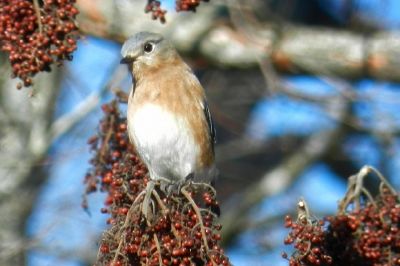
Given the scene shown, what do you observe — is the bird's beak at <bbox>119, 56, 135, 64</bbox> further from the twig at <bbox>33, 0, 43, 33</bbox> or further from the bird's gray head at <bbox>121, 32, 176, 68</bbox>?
the twig at <bbox>33, 0, 43, 33</bbox>

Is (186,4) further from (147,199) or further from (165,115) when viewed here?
(165,115)

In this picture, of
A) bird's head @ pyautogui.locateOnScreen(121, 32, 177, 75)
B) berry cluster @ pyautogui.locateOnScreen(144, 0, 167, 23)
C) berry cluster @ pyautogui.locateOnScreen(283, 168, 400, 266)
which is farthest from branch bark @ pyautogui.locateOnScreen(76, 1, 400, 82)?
berry cluster @ pyautogui.locateOnScreen(283, 168, 400, 266)

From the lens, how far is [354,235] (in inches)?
172

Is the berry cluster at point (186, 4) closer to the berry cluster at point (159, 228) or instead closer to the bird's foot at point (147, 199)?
the berry cluster at point (159, 228)

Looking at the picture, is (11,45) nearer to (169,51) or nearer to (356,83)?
(169,51)

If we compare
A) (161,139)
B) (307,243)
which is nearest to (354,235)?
(307,243)

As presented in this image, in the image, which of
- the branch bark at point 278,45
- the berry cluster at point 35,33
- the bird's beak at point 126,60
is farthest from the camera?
the branch bark at point 278,45

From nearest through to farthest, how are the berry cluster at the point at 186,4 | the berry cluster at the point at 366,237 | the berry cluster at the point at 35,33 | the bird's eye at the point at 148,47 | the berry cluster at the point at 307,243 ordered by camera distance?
the berry cluster at the point at 307,243
the berry cluster at the point at 35,33
the berry cluster at the point at 366,237
the berry cluster at the point at 186,4
the bird's eye at the point at 148,47

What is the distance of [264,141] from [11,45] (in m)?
7.15

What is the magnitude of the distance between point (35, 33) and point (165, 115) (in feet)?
5.67

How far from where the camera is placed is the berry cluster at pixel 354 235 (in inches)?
161

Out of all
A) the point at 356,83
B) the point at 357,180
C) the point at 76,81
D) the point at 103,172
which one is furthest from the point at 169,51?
the point at 356,83

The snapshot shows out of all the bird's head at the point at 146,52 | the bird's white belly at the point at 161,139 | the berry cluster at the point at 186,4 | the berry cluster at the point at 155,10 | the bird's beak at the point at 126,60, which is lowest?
the berry cluster at the point at 186,4

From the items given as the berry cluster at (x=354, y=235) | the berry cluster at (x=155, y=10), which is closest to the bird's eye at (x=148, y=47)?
the berry cluster at (x=155, y=10)
